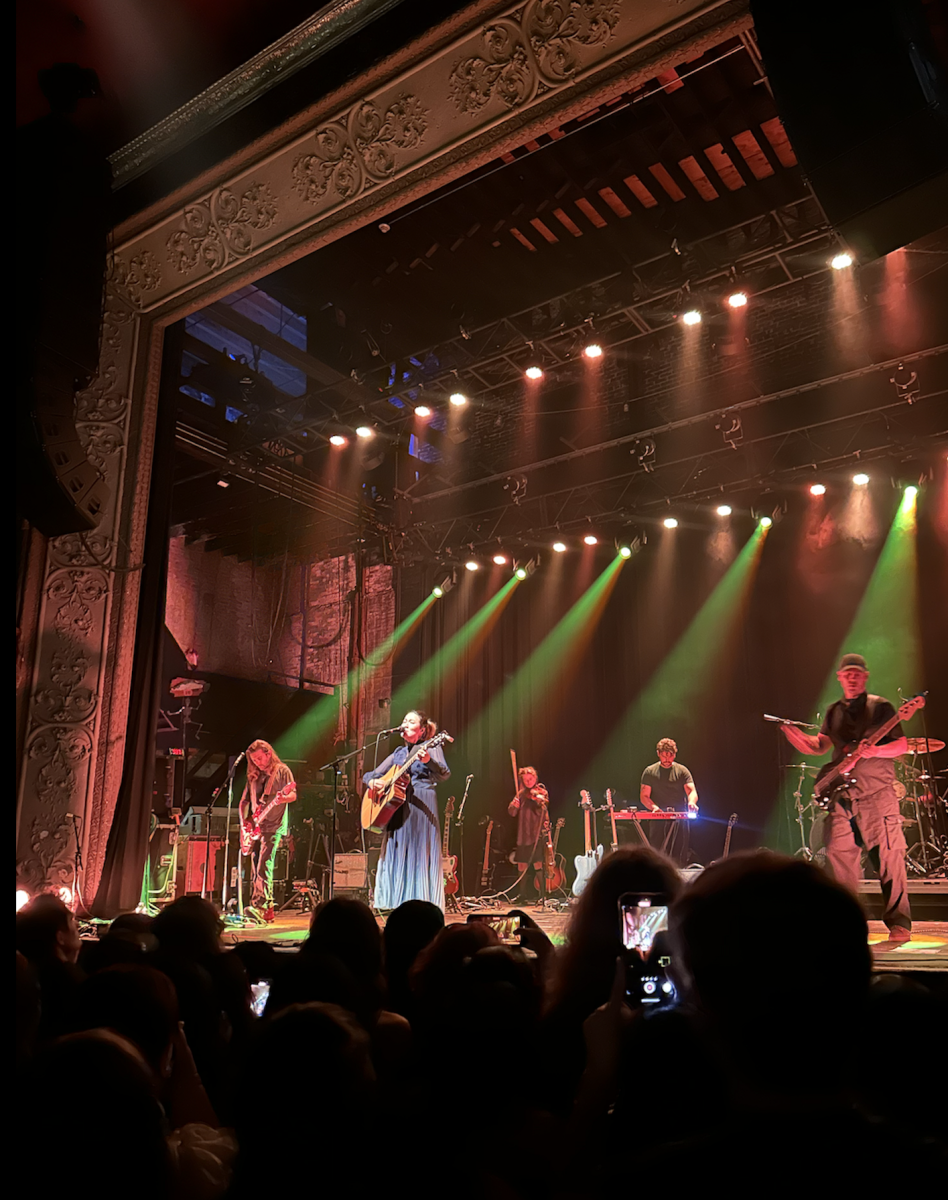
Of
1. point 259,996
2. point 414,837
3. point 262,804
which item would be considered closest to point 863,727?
point 414,837

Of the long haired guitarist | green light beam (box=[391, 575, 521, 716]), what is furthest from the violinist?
green light beam (box=[391, 575, 521, 716])

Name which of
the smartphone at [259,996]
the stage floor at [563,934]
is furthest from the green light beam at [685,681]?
the smartphone at [259,996]

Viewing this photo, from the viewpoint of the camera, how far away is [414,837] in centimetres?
800

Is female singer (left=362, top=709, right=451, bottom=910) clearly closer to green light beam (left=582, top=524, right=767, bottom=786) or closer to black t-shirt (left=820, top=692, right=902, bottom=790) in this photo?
black t-shirt (left=820, top=692, right=902, bottom=790)

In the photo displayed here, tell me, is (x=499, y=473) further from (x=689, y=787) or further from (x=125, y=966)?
(x=125, y=966)

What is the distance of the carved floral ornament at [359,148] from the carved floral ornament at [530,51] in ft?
1.17

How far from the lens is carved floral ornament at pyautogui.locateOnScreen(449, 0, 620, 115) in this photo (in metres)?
5.01

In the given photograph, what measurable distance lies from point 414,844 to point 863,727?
4.07 metres

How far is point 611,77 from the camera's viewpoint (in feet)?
16.7

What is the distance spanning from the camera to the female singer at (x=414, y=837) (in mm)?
7902

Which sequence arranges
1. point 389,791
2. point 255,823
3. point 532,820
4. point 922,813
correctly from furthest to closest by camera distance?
1. point 532,820
2. point 922,813
3. point 255,823
4. point 389,791

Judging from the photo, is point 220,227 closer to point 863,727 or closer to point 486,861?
point 863,727

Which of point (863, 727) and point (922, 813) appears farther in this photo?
point (922, 813)

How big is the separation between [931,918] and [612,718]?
697 cm
